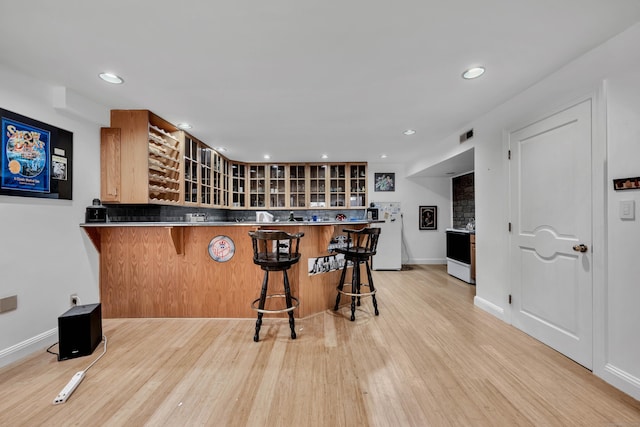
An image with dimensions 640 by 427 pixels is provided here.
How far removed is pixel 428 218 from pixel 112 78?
19.4ft

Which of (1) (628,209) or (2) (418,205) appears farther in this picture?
(2) (418,205)

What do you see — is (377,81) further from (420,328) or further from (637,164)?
(420,328)

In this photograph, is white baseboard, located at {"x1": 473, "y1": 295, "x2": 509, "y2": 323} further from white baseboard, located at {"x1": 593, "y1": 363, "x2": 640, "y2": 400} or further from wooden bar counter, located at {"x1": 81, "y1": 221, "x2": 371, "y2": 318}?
wooden bar counter, located at {"x1": 81, "y1": 221, "x2": 371, "y2": 318}

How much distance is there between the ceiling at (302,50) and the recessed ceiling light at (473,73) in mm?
59

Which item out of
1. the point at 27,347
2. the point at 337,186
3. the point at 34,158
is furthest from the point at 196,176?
the point at 337,186

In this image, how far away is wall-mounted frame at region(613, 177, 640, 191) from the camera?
5.27ft

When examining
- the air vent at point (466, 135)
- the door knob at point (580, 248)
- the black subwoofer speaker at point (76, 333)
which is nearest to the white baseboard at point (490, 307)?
the door knob at point (580, 248)

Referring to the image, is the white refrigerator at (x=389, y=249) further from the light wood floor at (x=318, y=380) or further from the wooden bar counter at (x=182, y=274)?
the wooden bar counter at (x=182, y=274)

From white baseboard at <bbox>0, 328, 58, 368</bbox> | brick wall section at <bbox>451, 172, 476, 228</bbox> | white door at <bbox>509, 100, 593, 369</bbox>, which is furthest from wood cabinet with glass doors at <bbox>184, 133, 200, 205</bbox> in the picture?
brick wall section at <bbox>451, 172, 476, 228</bbox>

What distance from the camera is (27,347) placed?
2.12m

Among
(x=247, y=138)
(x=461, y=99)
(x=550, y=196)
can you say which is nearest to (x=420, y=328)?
(x=550, y=196)

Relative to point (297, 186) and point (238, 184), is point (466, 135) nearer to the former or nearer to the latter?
point (297, 186)

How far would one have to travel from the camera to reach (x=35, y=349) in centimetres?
219

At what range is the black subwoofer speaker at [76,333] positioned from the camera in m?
2.04
